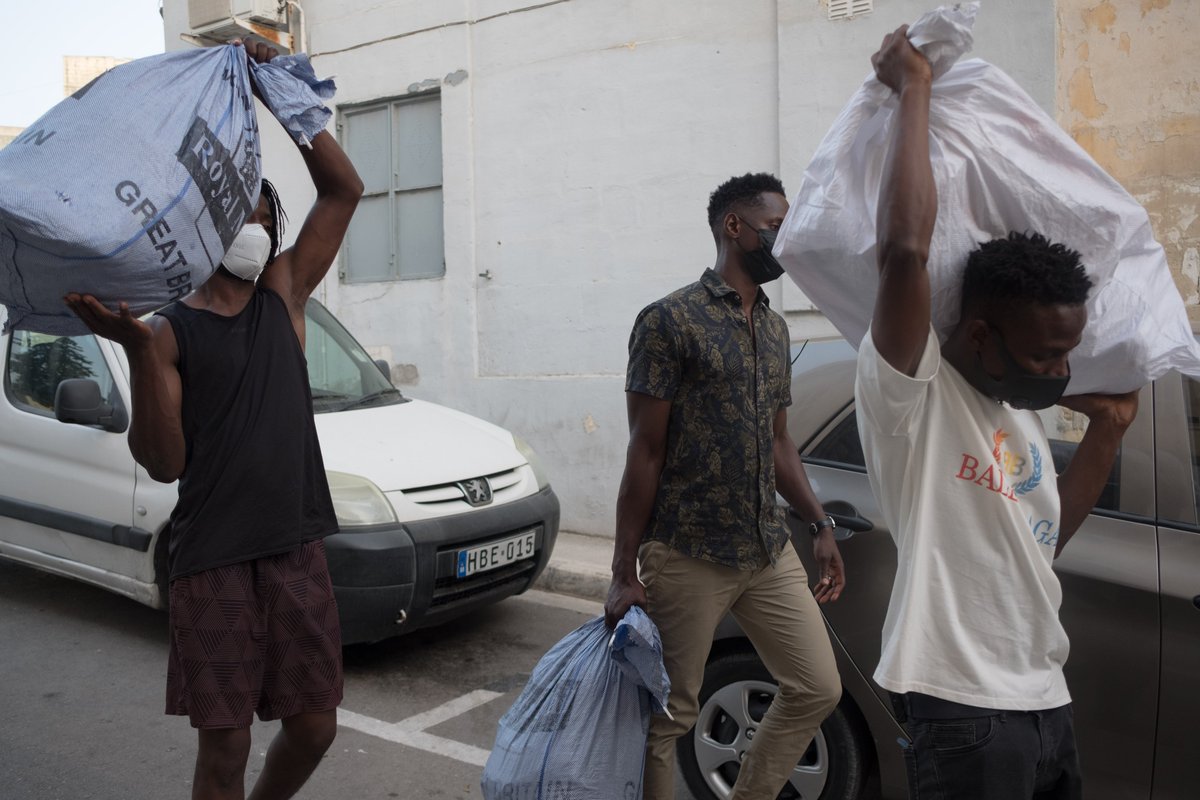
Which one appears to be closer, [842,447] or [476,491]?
[842,447]

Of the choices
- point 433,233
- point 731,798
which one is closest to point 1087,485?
point 731,798

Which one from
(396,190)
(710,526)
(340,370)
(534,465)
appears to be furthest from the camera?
(396,190)

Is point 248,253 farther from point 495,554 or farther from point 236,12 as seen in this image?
point 236,12

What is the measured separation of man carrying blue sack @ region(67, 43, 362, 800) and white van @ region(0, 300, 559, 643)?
1.98 meters

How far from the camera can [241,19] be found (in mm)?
8812

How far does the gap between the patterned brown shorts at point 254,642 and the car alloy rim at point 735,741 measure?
4.16 feet

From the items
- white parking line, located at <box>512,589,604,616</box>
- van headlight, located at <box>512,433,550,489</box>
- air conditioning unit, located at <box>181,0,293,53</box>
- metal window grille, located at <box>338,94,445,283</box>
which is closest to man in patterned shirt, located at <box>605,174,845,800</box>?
van headlight, located at <box>512,433,550,489</box>

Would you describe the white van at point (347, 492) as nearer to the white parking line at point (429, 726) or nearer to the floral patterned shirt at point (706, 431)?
the white parking line at point (429, 726)

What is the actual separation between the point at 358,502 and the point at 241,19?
6.17 meters

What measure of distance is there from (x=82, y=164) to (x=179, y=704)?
4.05 ft

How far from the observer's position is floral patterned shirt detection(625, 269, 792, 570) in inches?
101

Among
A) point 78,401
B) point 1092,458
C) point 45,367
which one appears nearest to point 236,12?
point 45,367

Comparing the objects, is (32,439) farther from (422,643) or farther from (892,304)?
(892,304)

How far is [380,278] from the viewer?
875cm
